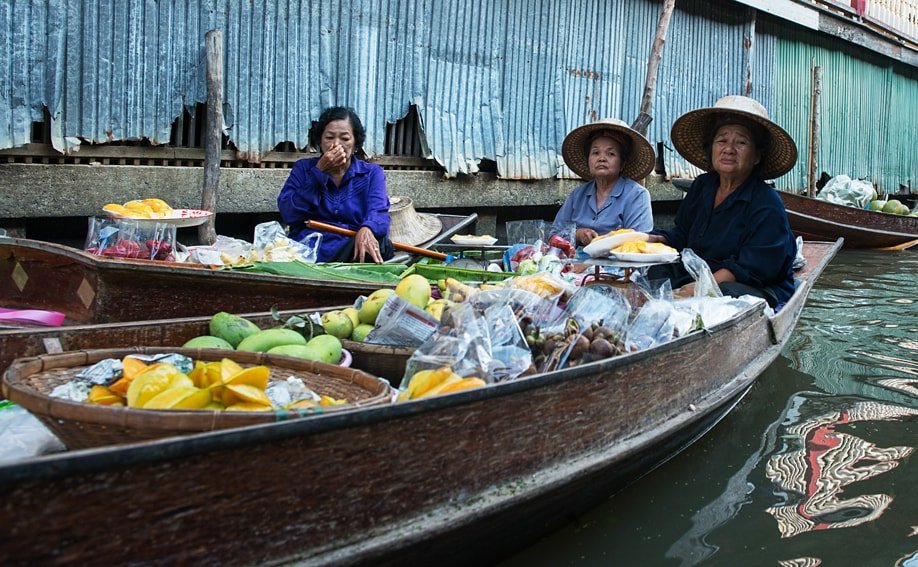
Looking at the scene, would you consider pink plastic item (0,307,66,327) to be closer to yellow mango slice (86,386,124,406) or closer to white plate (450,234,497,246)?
yellow mango slice (86,386,124,406)

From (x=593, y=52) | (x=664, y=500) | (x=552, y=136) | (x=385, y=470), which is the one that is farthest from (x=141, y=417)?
(x=593, y=52)

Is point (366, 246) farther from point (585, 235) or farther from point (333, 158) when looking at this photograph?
point (585, 235)

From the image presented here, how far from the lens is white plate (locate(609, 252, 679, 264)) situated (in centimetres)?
359

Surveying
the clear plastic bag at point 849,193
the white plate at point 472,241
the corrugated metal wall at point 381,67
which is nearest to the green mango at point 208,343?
the white plate at point 472,241

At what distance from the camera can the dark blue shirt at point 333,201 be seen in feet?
16.5

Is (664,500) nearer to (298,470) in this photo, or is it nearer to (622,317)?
(622,317)

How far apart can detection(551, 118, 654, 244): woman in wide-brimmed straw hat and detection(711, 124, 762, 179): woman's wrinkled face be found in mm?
636

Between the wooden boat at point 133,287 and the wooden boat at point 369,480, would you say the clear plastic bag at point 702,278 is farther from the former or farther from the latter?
the wooden boat at point 133,287

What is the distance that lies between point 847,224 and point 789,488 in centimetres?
892

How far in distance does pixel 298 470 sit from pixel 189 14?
492 cm

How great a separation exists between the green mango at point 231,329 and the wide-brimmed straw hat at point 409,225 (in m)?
2.89

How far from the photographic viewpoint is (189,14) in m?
5.92

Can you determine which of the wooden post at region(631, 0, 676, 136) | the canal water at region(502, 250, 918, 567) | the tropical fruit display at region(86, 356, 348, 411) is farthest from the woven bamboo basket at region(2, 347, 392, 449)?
the wooden post at region(631, 0, 676, 136)

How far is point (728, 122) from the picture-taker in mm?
4516
